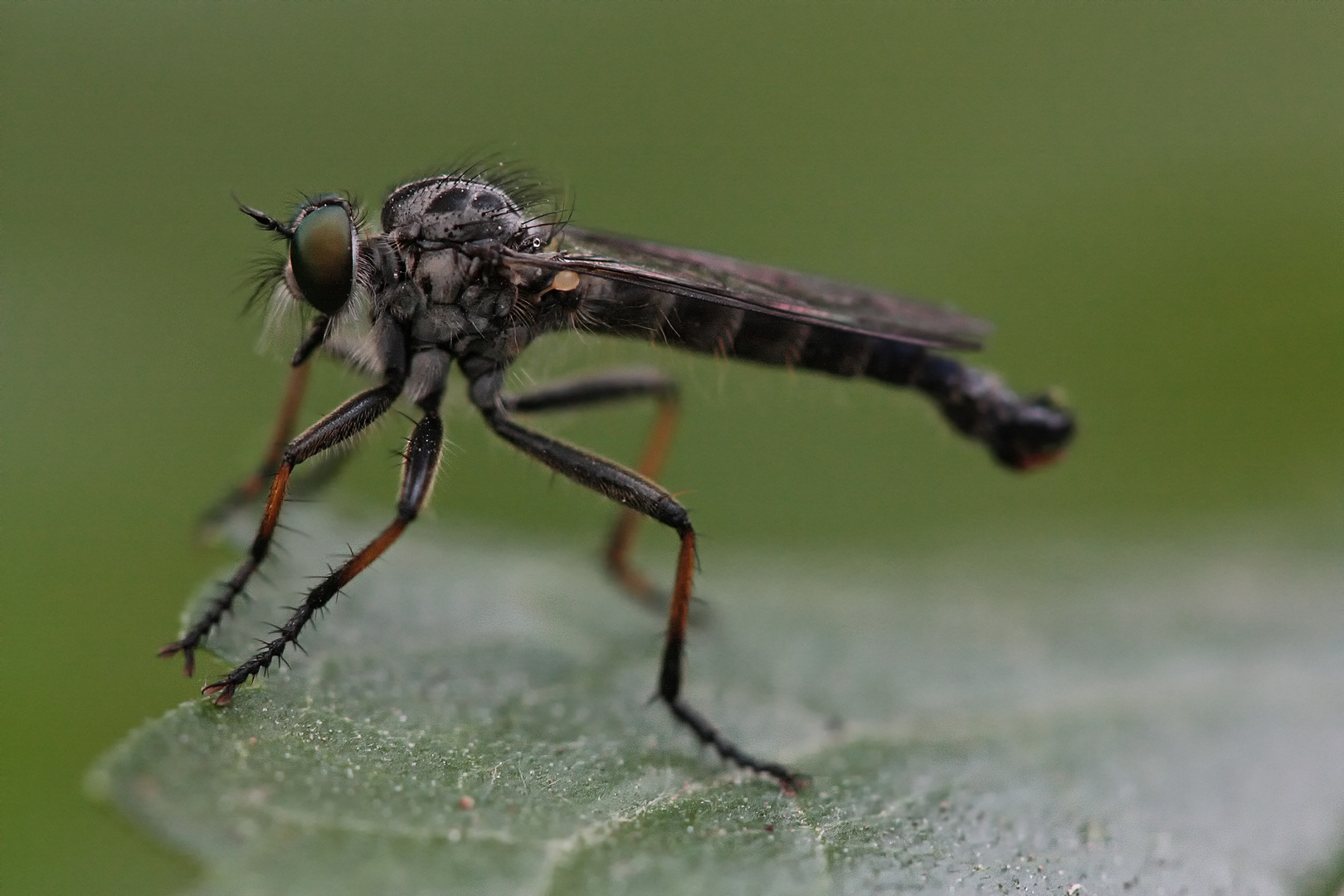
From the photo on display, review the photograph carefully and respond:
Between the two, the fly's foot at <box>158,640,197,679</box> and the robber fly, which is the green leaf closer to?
the fly's foot at <box>158,640,197,679</box>

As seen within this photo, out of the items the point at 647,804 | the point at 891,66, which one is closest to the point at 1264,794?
the point at 647,804

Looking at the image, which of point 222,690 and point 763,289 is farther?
point 763,289

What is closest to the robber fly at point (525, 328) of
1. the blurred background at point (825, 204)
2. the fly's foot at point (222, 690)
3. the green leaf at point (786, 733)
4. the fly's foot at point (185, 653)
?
the fly's foot at point (185, 653)

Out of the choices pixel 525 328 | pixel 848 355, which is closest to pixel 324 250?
pixel 525 328

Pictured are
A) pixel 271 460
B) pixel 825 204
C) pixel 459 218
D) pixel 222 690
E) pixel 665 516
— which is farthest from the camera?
pixel 825 204

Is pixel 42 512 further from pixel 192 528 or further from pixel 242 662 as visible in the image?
pixel 242 662

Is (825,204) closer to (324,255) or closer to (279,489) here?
(324,255)

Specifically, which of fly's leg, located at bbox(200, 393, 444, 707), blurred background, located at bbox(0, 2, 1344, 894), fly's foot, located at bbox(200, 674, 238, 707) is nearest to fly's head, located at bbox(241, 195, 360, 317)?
fly's leg, located at bbox(200, 393, 444, 707)
